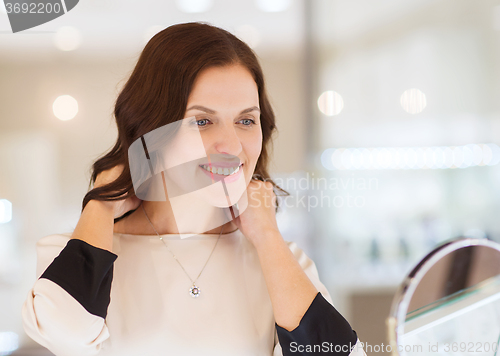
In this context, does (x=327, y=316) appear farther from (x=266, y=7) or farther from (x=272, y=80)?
(x=266, y=7)

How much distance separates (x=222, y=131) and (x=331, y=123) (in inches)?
32.5

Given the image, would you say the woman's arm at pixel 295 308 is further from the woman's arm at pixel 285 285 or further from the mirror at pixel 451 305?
the mirror at pixel 451 305

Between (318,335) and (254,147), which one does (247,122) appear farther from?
(318,335)

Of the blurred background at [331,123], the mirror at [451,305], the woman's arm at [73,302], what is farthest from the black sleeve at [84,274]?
the blurred background at [331,123]

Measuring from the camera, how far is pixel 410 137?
182 centimetres

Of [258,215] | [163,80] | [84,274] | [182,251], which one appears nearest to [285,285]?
[258,215]

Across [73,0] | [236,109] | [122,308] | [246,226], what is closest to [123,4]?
[73,0]

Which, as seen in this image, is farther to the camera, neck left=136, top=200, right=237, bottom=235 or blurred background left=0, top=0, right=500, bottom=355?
blurred background left=0, top=0, right=500, bottom=355

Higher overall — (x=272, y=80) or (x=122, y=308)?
(x=272, y=80)

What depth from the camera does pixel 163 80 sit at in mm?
998

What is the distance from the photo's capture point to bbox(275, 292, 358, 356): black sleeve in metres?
0.86

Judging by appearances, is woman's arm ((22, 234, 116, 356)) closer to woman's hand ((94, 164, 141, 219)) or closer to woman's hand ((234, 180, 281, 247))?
woman's hand ((94, 164, 141, 219))

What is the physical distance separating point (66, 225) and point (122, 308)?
27.2 inches

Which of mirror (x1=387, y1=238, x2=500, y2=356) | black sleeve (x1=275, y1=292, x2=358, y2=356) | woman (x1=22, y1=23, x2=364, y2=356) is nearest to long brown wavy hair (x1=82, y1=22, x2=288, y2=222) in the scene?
woman (x1=22, y1=23, x2=364, y2=356)
